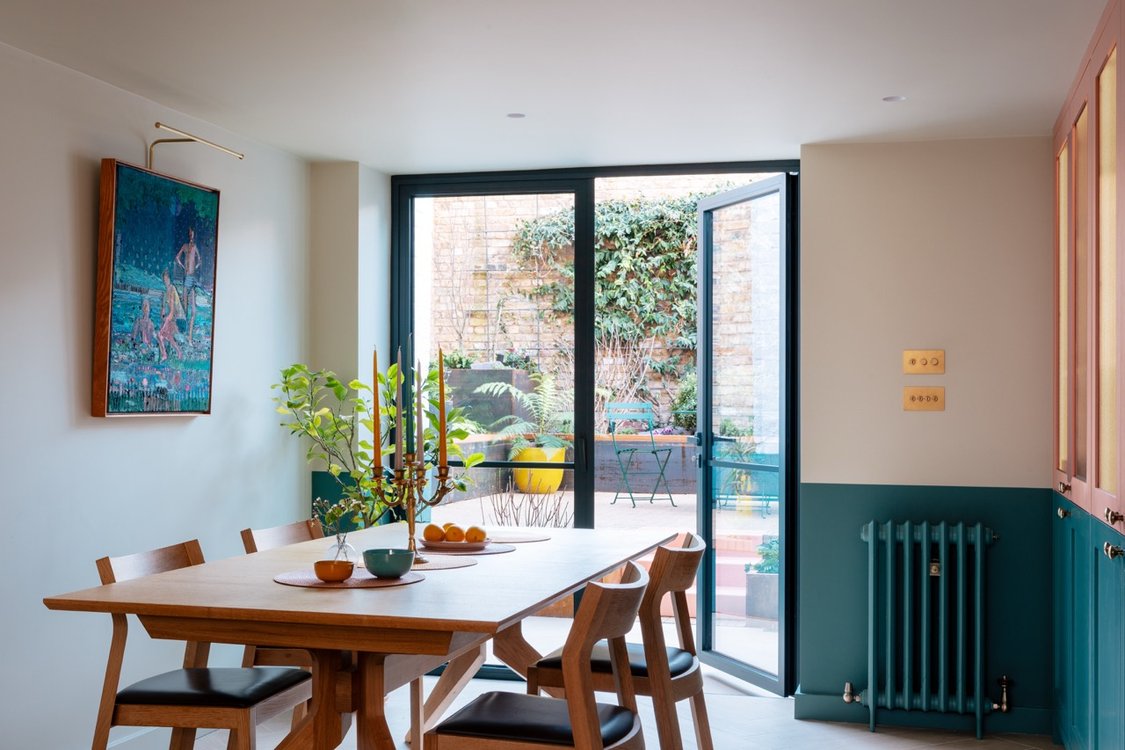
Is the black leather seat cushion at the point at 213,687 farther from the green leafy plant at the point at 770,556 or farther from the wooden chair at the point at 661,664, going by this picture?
the green leafy plant at the point at 770,556

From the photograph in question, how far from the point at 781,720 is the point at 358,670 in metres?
2.65

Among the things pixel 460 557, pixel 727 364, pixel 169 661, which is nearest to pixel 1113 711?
pixel 460 557

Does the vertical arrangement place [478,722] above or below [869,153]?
below

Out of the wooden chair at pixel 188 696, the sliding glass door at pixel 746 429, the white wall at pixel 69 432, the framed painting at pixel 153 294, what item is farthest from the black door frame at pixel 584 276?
the wooden chair at pixel 188 696

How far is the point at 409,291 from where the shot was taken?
19.0ft

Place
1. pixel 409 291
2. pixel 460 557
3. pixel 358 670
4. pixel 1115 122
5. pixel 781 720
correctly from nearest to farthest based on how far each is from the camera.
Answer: pixel 358 670
pixel 1115 122
pixel 460 557
pixel 781 720
pixel 409 291

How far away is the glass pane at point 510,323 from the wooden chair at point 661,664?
2.03m

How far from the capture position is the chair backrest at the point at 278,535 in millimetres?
3773

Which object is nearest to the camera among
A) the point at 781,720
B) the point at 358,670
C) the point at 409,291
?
the point at 358,670

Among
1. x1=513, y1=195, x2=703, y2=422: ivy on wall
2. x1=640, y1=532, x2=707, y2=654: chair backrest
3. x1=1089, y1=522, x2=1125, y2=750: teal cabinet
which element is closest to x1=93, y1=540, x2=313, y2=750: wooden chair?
x1=640, y1=532, x2=707, y2=654: chair backrest

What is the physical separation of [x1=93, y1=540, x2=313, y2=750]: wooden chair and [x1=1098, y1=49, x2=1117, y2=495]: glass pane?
7.95 ft


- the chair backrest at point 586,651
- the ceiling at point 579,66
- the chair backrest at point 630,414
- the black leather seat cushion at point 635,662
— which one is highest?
the ceiling at point 579,66

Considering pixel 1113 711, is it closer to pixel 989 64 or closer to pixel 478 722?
pixel 478 722

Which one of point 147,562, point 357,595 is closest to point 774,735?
point 357,595
